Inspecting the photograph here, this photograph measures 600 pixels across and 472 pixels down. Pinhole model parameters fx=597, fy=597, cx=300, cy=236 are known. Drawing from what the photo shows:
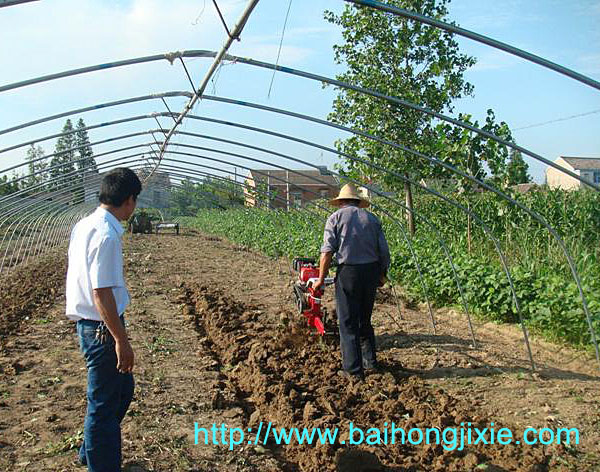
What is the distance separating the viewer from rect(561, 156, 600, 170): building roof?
149ft

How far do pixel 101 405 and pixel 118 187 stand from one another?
1.23m

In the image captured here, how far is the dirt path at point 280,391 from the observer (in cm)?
383

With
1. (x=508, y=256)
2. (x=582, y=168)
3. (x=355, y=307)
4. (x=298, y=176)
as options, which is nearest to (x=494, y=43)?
(x=355, y=307)

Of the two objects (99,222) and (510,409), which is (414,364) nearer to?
(510,409)

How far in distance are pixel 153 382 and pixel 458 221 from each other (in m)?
8.69

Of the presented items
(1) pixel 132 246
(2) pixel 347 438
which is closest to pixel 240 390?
(2) pixel 347 438

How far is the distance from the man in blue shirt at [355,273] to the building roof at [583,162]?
44.4 metres

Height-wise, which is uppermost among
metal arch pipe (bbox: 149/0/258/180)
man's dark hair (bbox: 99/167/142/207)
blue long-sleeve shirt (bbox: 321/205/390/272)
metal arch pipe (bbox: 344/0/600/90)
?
metal arch pipe (bbox: 149/0/258/180)

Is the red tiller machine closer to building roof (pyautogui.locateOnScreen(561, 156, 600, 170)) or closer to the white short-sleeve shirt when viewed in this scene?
the white short-sleeve shirt

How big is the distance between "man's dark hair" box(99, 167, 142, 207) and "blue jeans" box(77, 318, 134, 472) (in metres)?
0.70

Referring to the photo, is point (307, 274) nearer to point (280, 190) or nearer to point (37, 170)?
point (37, 170)

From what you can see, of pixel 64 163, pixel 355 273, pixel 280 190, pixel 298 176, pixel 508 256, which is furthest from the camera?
pixel 298 176

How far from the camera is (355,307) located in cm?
558

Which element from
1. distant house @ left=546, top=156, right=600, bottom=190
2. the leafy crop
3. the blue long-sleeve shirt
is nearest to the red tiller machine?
the blue long-sleeve shirt
